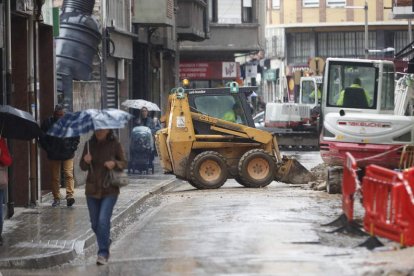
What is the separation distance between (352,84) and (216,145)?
3.70 metres

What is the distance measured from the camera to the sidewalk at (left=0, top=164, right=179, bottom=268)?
13.9 meters

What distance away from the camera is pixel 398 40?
76.2 m

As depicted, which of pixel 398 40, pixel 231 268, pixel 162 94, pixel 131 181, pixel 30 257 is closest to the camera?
pixel 231 268

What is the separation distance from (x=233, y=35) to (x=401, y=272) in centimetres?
4118

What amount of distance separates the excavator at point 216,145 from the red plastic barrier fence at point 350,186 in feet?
36.2

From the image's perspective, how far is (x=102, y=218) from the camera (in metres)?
13.3

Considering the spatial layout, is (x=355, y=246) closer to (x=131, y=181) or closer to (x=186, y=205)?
(x=186, y=205)

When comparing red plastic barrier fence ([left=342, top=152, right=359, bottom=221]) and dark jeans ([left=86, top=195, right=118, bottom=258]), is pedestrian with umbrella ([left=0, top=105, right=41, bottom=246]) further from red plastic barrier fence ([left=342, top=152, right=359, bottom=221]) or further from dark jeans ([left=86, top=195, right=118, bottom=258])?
red plastic barrier fence ([left=342, top=152, right=359, bottom=221])

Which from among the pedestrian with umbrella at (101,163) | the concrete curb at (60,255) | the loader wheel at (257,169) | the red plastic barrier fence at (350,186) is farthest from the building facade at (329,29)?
the pedestrian with umbrella at (101,163)

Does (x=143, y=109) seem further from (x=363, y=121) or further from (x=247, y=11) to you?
(x=247, y=11)

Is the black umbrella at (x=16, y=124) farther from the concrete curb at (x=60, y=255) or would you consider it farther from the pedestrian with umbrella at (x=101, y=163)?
the pedestrian with umbrella at (x=101, y=163)

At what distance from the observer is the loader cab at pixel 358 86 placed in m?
27.2

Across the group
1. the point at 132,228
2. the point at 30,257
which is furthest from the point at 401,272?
the point at 132,228

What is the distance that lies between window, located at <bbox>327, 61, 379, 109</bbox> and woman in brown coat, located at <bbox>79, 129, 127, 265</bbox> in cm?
1442
